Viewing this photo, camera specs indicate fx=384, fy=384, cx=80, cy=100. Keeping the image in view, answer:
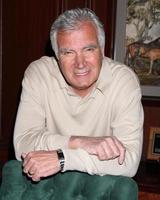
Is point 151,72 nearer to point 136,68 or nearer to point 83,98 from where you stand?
point 136,68

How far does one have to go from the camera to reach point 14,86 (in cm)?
255

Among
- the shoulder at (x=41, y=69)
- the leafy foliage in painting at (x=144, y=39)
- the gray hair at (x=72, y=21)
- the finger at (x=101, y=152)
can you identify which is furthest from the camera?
the leafy foliage in painting at (x=144, y=39)

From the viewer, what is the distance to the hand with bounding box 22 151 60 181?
1278 mm

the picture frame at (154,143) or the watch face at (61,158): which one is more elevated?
the watch face at (61,158)

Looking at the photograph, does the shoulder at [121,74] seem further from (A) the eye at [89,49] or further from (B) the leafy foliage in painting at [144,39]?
(B) the leafy foliage in painting at [144,39]

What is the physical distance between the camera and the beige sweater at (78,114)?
4.44 feet

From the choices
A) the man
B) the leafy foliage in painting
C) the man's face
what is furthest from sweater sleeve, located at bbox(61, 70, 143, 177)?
the leafy foliage in painting

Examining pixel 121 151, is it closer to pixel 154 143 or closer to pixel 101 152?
pixel 101 152

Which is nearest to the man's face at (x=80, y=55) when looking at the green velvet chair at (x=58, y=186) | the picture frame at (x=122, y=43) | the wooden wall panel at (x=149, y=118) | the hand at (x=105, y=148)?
the hand at (x=105, y=148)

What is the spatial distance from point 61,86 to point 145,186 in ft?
2.74

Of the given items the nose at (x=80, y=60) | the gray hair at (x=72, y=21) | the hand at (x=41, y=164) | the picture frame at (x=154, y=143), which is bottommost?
the picture frame at (x=154, y=143)

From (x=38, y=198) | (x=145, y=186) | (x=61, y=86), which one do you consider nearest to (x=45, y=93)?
(x=61, y=86)

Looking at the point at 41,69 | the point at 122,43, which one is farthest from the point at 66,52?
the point at 122,43

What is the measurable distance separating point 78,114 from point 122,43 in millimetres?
902
